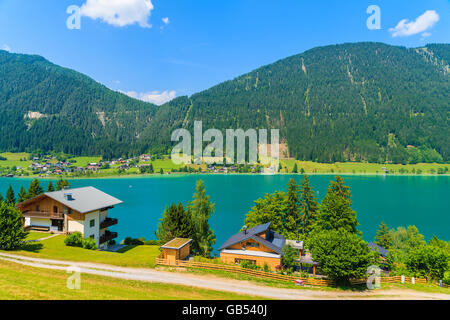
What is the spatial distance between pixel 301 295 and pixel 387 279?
11622 millimetres

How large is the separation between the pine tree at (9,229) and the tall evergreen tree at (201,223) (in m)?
18.7

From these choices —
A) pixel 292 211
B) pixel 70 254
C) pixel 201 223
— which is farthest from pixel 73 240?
pixel 292 211

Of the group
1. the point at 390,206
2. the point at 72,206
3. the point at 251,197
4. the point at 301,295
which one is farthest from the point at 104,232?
the point at 390,206

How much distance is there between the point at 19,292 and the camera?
38.9 feet

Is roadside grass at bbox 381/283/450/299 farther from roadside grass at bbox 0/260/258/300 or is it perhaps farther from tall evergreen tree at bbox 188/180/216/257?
tall evergreen tree at bbox 188/180/216/257

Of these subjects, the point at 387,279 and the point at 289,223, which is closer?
the point at 387,279

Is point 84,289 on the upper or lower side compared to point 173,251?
upper

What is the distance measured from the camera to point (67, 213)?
33094mm

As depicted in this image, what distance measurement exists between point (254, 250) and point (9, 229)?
25138 mm

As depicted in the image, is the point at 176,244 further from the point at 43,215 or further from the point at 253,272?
the point at 43,215

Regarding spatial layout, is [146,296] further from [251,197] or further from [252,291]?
[251,197]

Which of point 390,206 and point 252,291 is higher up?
point 252,291

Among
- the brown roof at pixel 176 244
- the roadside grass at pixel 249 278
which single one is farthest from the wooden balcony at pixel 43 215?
the roadside grass at pixel 249 278
